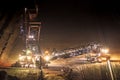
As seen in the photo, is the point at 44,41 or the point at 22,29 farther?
the point at 44,41

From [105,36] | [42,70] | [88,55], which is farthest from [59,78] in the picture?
[105,36]

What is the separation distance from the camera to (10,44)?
1689 cm

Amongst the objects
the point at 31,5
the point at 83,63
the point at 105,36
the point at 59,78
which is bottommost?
the point at 59,78

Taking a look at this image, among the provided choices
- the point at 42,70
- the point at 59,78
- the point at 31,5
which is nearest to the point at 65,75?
the point at 59,78

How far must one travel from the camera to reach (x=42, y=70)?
13.7 metres

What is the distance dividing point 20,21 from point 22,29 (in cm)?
74

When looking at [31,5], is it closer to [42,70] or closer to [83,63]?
[42,70]

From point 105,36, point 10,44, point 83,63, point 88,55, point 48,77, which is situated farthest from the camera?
point 105,36

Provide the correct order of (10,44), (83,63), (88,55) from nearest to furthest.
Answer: (88,55) → (83,63) → (10,44)

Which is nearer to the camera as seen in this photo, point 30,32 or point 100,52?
point 100,52

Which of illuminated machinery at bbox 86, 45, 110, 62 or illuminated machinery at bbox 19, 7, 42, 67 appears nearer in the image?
illuminated machinery at bbox 86, 45, 110, 62

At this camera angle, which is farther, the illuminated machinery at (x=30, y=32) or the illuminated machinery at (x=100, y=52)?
the illuminated machinery at (x=30, y=32)

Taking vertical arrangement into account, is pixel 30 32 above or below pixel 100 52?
above

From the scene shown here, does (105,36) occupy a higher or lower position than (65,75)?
higher
